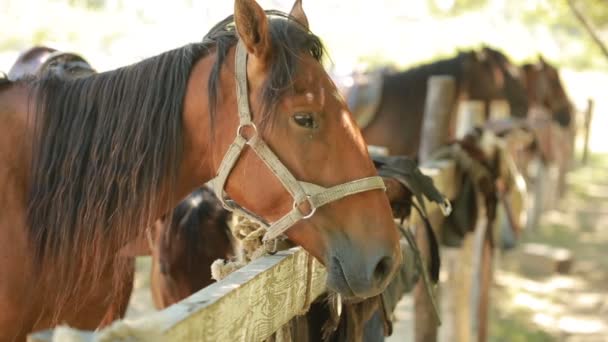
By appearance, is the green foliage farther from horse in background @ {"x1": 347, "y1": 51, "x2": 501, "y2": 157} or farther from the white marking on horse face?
the white marking on horse face

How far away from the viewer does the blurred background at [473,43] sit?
595 cm

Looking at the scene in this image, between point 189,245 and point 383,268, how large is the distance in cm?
132

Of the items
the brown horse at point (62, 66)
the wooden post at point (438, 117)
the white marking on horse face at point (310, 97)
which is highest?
the brown horse at point (62, 66)

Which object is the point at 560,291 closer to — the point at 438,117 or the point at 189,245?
the point at 438,117

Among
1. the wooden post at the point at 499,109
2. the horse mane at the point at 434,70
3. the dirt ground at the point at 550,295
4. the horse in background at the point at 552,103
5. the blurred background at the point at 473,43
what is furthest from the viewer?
the horse in background at the point at 552,103

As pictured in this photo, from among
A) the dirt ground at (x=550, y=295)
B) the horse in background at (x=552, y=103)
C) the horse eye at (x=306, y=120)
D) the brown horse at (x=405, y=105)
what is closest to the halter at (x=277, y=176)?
the horse eye at (x=306, y=120)

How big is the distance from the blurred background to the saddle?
1.17 meters

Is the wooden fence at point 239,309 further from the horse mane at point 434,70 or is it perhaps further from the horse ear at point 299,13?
the horse mane at point 434,70

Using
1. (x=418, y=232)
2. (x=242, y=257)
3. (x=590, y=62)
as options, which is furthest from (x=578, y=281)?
(x=590, y=62)

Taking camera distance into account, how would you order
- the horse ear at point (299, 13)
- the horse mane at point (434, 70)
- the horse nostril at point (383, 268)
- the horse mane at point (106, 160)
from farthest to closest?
1. the horse mane at point (434, 70)
2. the horse ear at point (299, 13)
3. the horse mane at point (106, 160)
4. the horse nostril at point (383, 268)

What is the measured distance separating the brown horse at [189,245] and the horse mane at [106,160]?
884mm

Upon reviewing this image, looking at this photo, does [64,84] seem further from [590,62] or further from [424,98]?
[590,62]

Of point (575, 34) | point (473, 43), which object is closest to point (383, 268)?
point (473, 43)

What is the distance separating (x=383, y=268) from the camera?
165cm
